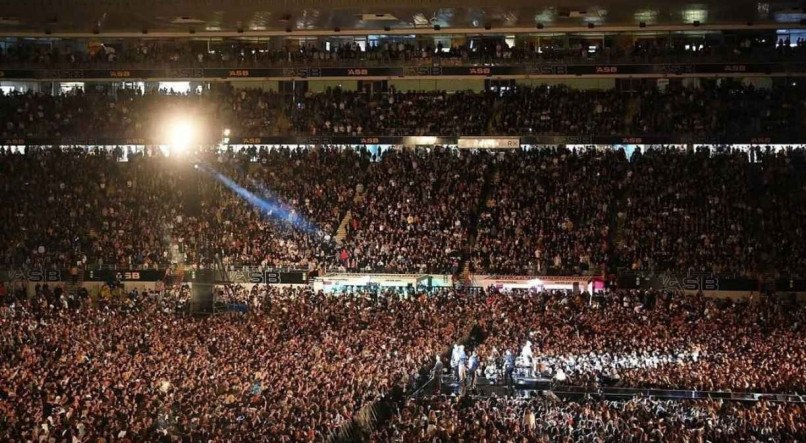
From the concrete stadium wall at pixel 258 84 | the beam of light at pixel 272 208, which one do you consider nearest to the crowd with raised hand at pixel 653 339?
the beam of light at pixel 272 208

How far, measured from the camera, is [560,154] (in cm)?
4119

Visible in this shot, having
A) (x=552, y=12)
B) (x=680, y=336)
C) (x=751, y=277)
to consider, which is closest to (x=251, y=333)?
(x=680, y=336)

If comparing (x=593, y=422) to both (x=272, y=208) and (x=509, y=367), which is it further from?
(x=272, y=208)

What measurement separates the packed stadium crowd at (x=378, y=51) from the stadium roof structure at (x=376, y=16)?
2.25ft

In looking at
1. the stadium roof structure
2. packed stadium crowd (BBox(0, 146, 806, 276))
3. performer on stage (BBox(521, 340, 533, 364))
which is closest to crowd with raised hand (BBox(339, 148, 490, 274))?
packed stadium crowd (BBox(0, 146, 806, 276))

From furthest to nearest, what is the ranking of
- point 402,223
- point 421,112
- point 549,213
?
1. point 421,112
2. point 402,223
3. point 549,213

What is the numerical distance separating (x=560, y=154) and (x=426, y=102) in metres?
6.37

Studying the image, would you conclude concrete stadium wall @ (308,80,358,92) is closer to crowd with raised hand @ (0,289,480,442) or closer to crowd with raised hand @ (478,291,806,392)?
crowd with raised hand @ (0,289,480,442)

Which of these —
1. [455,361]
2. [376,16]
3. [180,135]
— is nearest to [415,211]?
[376,16]

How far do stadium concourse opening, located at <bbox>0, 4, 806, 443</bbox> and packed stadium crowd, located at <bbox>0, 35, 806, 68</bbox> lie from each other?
0.46 feet

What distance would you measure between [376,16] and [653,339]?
19.4 metres

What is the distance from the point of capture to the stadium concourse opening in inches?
907

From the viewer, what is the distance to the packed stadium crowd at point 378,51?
1651 inches

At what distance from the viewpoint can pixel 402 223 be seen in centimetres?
3812
